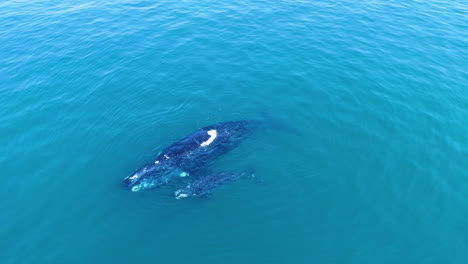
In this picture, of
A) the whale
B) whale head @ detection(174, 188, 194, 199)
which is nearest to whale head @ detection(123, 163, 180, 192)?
whale head @ detection(174, 188, 194, 199)

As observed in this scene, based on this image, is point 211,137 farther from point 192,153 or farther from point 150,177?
point 150,177

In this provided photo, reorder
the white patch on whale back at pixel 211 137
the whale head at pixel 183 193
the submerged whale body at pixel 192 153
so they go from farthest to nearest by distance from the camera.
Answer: the white patch on whale back at pixel 211 137 → the submerged whale body at pixel 192 153 → the whale head at pixel 183 193

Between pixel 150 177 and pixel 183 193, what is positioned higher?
pixel 150 177

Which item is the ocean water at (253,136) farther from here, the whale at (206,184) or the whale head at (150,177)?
the whale head at (150,177)

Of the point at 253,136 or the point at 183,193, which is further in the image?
the point at 253,136

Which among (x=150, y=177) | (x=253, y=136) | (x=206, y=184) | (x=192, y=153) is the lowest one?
(x=206, y=184)

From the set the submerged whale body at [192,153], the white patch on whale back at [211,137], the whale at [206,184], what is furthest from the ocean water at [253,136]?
the white patch on whale back at [211,137]

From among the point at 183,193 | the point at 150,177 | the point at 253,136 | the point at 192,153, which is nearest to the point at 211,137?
the point at 192,153

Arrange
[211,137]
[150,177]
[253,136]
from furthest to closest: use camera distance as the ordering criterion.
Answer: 1. [253,136]
2. [211,137]
3. [150,177]
